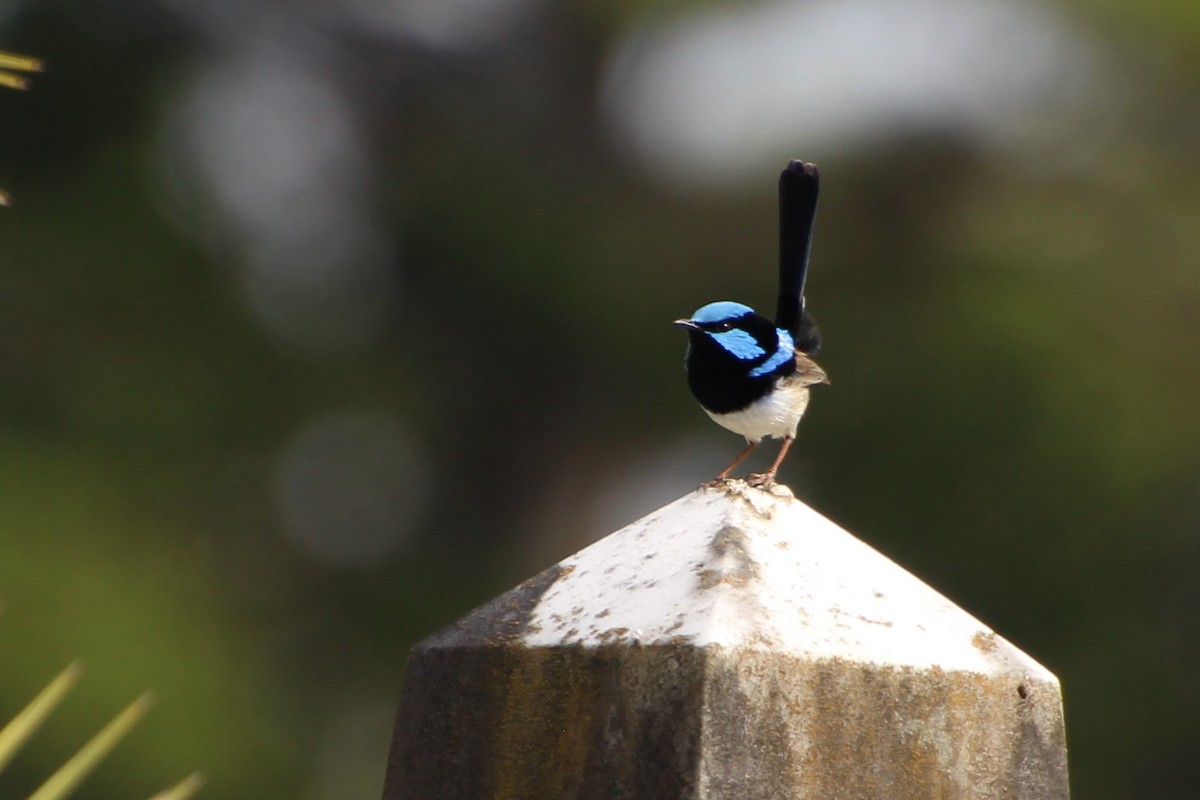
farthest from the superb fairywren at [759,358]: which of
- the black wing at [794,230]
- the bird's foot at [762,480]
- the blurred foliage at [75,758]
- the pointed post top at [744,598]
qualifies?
the blurred foliage at [75,758]

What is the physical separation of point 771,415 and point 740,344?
19cm

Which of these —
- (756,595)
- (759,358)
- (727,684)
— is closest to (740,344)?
(759,358)

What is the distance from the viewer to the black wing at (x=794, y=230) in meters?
3.63

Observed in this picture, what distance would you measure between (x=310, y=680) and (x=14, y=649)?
2.08 m

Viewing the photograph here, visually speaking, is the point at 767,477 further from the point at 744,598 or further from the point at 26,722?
the point at 26,722

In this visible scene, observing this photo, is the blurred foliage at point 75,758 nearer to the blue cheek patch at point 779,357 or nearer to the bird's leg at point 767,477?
the bird's leg at point 767,477

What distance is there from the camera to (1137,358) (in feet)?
29.8

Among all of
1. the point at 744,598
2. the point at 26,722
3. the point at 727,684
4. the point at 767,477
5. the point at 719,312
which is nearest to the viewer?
the point at 727,684

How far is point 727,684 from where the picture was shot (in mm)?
1827

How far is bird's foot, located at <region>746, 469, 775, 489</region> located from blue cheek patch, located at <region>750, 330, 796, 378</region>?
29.0 inches

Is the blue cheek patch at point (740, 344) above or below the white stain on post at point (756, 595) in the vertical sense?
below

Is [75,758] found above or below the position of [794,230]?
below

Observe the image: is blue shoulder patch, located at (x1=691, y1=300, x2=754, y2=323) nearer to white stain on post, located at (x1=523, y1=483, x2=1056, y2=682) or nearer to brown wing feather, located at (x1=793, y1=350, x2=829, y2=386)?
brown wing feather, located at (x1=793, y1=350, x2=829, y2=386)

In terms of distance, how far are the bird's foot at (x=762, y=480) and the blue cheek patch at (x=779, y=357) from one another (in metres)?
0.74
